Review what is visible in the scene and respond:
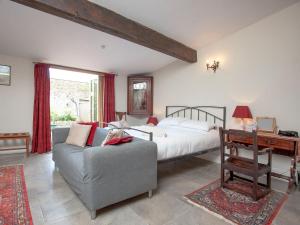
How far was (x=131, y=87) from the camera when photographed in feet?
18.2

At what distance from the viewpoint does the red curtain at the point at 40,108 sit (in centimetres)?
416

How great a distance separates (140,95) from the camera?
5.59 m

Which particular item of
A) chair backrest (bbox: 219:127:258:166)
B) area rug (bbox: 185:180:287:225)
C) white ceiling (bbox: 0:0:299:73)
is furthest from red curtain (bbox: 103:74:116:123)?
area rug (bbox: 185:180:287:225)

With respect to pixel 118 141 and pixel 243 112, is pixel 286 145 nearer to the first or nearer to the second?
pixel 243 112

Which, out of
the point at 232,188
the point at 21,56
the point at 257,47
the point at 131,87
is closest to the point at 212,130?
the point at 232,188

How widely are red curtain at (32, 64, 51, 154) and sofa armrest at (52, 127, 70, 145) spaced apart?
127 centimetres

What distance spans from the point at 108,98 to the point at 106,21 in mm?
2843

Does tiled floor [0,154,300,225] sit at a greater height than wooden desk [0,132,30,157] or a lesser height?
lesser

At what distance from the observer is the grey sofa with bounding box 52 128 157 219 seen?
181cm

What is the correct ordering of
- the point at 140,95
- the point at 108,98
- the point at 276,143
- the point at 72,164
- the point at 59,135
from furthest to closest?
the point at 140,95 < the point at 108,98 < the point at 59,135 < the point at 276,143 < the point at 72,164

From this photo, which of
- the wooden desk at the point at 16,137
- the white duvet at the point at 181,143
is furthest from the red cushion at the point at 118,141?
the wooden desk at the point at 16,137

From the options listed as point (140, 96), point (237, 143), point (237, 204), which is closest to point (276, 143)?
point (237, 143)

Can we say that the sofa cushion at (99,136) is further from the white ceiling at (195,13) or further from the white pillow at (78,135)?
the white ceiling at (195,13)

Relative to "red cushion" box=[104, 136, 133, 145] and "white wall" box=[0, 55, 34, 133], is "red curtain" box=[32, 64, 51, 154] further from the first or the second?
"red cushion" box=[104, 136, 133, 145]
